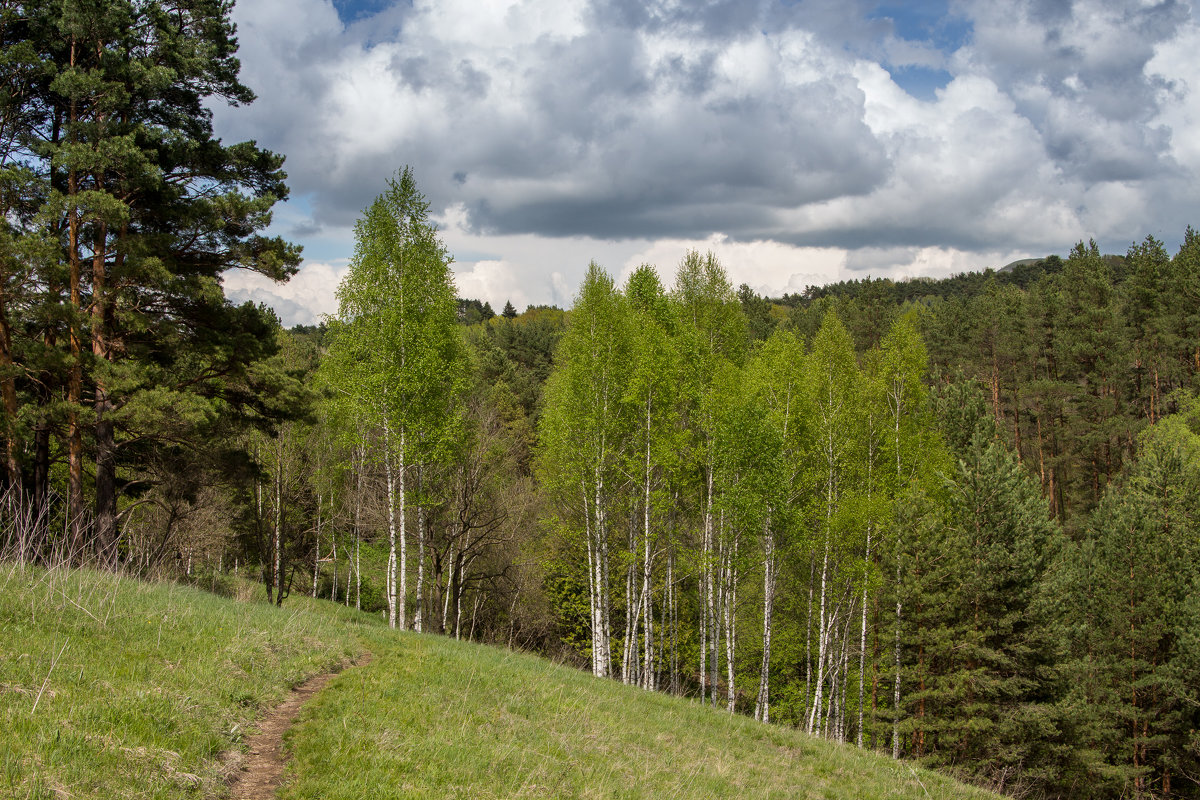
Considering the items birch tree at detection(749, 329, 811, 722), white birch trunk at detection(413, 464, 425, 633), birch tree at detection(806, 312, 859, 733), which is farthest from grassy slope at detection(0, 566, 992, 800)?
birch tree at detection(806, 312, 859, 733)

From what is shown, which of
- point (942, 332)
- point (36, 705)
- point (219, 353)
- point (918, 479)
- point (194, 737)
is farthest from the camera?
point (942, 332)

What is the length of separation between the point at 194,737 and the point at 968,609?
25.1 m

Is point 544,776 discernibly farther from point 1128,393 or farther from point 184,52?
point 1128,393

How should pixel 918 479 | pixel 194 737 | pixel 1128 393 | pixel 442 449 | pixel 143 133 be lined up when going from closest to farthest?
pixel 194 737 → pixel 143 133 → pixel 442 449 → pixel 918 479 → pixel 1128 393

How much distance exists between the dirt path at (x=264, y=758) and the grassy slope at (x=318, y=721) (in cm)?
18

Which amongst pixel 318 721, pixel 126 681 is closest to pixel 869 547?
pixel 318 721

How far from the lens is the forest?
14.8 meters

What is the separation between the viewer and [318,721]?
26.5 feet

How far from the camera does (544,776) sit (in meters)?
7.78

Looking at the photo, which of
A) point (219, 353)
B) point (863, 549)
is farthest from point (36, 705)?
point (863, 549)

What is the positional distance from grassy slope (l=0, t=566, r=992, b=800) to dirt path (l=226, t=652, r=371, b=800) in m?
0.18

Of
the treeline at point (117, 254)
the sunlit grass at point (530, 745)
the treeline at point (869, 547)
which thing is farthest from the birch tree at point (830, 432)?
the treeline at point (117, 254)

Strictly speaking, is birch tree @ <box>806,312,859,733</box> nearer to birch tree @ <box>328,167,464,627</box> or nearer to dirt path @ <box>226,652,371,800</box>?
birch tree @ <box>328,167,464,627</box>

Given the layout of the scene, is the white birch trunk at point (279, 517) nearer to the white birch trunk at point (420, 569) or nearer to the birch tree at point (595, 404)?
the white birch trunk at point (420, 569)
